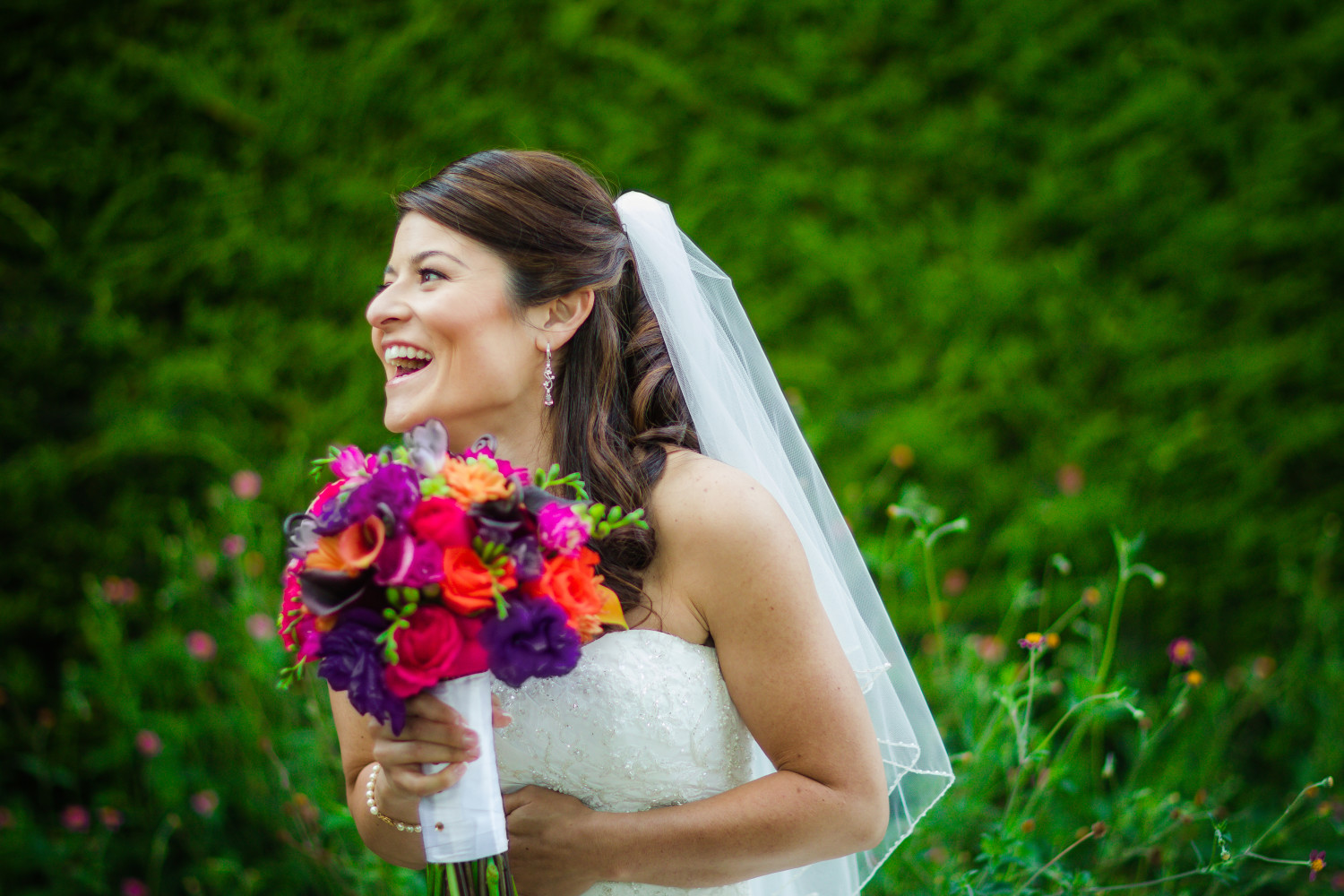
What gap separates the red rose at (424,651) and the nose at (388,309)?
2.54 feet

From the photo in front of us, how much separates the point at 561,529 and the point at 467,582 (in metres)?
0.16

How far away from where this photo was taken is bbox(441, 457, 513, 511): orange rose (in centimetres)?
138

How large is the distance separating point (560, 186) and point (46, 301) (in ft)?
8.90

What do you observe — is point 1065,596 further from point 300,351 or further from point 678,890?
point 300,351

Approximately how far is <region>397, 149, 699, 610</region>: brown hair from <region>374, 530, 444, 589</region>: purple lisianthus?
1.79 ft

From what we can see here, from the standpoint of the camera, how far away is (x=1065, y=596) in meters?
3.68

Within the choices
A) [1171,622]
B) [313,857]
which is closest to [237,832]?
[313,857]

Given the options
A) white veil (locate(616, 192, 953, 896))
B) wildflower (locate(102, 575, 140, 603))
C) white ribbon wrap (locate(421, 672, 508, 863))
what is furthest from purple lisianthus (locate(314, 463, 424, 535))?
wildflower (locate(102, 575, 140, 603))

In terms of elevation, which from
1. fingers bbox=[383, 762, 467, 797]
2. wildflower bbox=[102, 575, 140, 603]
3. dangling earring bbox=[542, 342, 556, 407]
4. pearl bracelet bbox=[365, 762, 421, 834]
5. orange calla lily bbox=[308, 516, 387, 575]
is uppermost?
dangling earring bbox=[542, 342, 556, 407]

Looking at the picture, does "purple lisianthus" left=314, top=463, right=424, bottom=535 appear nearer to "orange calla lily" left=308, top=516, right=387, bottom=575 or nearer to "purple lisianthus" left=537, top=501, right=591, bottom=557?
"orange calla lily" left=308, top=516, right=387, bottom=575

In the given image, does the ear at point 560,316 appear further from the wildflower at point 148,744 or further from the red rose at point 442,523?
the wildflower at point 148,744

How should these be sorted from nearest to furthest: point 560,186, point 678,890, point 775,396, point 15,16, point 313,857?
point 678,890 < point 560,186 < point 775,396 < point 313,857 < point 15,16

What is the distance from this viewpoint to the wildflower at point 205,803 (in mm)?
2760

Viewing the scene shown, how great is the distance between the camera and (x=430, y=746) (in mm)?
1449
